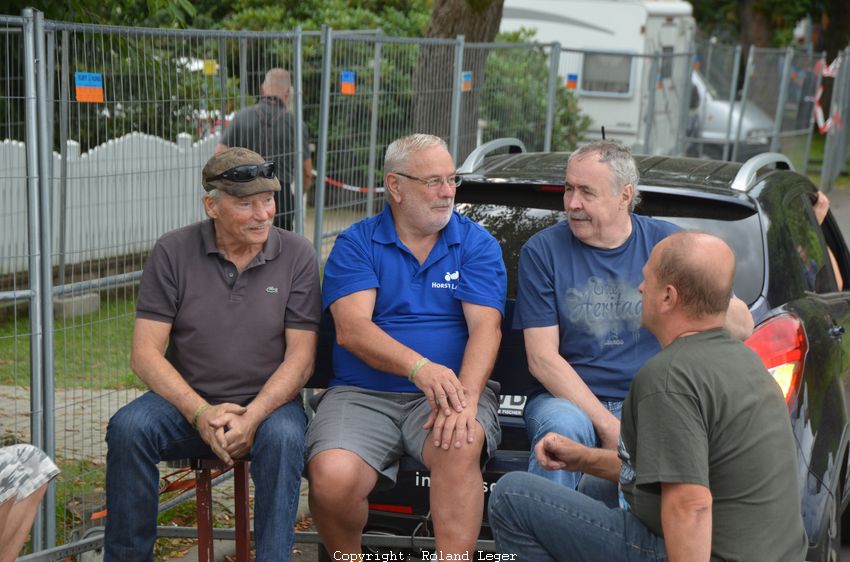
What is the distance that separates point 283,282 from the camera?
4.30m

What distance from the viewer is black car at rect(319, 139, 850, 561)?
4.00m

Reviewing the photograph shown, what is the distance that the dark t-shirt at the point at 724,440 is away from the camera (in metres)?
2.81

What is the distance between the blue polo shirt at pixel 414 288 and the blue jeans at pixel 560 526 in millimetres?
1029

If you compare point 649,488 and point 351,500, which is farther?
point 351,500

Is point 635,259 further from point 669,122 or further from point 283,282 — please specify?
point 669,122

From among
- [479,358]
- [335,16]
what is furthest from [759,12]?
[479,358]

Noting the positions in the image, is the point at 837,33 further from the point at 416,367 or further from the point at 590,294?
the point at 416,367

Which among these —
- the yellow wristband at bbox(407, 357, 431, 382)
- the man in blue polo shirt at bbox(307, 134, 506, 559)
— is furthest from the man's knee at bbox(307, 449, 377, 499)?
the yellow wristband at bbox(407, 357, 431, 382)

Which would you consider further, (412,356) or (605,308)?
(605,308)

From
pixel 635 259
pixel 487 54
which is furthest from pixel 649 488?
pixel 487 54

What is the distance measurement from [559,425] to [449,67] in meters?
5.12

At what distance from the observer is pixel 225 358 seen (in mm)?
4195

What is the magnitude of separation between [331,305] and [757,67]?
15831 mm

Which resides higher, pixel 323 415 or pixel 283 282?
pixel 283 282
